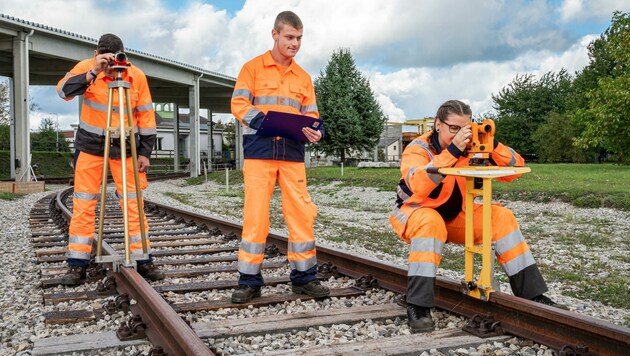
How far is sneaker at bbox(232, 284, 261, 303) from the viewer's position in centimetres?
403

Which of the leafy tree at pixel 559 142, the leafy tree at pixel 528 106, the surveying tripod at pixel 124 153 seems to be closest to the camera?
the surveying tripod at pixel 124 153

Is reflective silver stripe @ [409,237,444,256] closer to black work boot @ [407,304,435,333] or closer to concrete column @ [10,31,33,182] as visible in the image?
black work boot @ [407,304,435,333]

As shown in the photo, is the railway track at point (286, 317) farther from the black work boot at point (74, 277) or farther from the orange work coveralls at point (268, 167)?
the orange work coveralls at point (268, 167)

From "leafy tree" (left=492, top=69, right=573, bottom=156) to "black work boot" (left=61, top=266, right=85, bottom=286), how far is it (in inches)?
2287

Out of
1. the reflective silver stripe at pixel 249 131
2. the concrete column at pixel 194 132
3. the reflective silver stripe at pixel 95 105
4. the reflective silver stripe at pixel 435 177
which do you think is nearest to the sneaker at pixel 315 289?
the reflective silver stripe at pixel 249 131

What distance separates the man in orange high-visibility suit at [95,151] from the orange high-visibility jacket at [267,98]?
1167 mm

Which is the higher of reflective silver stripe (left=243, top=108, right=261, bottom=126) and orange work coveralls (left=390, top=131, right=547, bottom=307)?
reflective silver stripe (left=243, top=108, right=261, bottom=126)

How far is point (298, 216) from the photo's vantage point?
421 centimetres

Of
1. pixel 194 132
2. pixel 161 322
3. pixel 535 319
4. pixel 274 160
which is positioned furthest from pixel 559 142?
pixel 161 322

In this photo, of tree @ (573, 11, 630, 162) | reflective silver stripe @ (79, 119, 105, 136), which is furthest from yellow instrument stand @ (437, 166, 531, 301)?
tree @ (573, 11, 630, 162)

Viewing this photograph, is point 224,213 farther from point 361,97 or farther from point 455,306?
point 361,97

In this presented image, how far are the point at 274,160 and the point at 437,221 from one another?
1.21 meters

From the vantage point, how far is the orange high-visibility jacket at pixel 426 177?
3.44 metres

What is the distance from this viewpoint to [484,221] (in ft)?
11.0
